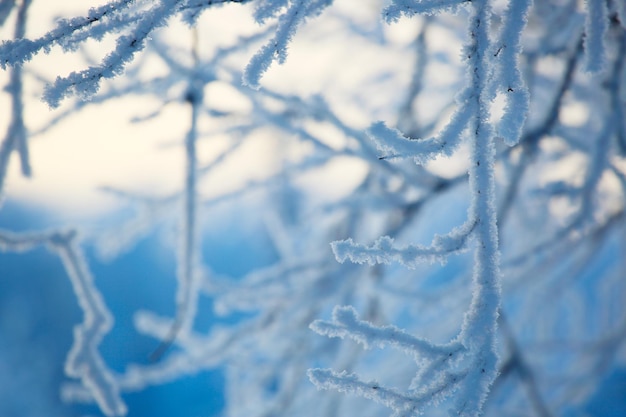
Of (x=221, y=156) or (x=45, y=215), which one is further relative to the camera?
(x=45, y=215)

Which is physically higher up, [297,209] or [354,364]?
[297,209]

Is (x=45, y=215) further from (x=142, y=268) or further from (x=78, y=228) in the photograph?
(x=78, y=228)

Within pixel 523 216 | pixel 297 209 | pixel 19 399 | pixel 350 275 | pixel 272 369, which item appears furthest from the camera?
pixel 19 399

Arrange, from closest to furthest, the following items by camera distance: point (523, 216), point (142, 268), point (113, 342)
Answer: point (523, 216) → point (113, 342) → point (142, 268)

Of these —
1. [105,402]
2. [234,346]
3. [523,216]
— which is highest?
[523,216]

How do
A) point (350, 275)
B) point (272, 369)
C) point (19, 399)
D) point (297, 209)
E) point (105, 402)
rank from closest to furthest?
point (105, 402), point (350, 275), point (272, 369), point (297, 209), point (19, 399)

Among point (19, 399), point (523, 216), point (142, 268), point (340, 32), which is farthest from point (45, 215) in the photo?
point (523, 216)

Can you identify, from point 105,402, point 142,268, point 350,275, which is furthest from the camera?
point 142,268

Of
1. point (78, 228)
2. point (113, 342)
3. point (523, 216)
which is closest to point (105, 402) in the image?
point (78, 228)

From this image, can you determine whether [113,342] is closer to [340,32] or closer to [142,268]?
[142,268]
